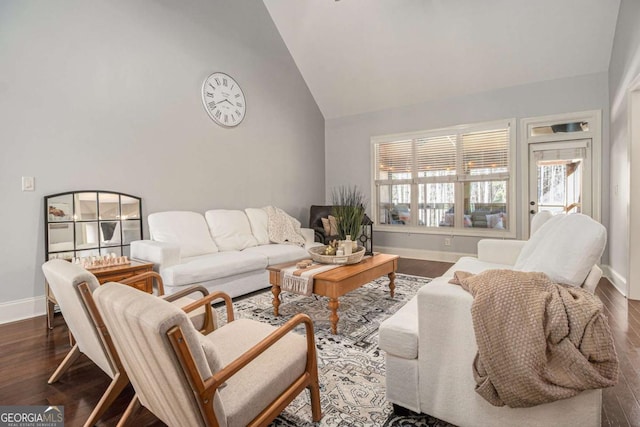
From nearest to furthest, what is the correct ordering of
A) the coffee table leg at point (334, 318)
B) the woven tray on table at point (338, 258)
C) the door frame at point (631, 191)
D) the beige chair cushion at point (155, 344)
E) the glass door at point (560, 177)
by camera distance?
the beige chair cushion at point (155, 344)
the coffee table leg at point (334, 318)
the woven tray on table at point (338, 258)
the door frame at point (631, 191)
the glass door at point (560, 177)

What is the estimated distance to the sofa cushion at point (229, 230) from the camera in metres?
4.12

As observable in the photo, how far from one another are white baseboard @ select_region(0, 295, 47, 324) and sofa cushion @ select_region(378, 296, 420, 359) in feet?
10.6

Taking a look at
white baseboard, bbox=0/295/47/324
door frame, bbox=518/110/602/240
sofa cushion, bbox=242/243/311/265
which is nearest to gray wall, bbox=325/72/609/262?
door frame, bbox=518/110/602/240

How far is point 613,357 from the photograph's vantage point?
3.82 feet

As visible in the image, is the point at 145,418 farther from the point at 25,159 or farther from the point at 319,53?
the point at 319,53

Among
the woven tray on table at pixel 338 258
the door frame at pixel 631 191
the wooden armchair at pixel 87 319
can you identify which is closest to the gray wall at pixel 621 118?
the door frame at pixel 631 191

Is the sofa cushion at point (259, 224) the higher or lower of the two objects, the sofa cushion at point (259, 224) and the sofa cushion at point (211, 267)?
the higher

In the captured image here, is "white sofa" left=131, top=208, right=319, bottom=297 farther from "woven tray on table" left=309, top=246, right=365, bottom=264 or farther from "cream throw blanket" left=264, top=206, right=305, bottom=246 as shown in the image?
"woven tray on table" left=309, top=246, right=365, bottom=264

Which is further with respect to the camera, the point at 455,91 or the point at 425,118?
the point at 425,118

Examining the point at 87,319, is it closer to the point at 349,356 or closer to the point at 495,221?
the point at 349,356

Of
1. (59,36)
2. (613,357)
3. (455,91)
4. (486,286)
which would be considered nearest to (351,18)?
(455,91)

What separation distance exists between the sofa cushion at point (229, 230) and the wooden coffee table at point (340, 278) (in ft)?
4.39

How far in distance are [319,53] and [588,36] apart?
3606 millimetres

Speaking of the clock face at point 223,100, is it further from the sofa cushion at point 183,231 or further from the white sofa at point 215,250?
the sofa cushion at point 183,231
